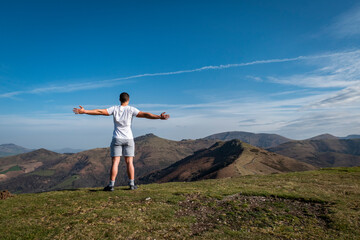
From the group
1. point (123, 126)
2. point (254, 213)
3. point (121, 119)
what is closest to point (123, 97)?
point (121, 119)

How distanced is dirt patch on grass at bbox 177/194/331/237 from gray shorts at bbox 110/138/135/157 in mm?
3360

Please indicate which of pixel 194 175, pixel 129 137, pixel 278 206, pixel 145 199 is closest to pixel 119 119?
pixel 129 137

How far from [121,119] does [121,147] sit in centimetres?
132

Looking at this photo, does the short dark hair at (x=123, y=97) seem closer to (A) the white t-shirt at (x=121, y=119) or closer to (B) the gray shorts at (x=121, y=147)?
(A) the white t-shirt at (x=121, y=119)

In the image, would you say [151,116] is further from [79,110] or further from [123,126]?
[79,110]

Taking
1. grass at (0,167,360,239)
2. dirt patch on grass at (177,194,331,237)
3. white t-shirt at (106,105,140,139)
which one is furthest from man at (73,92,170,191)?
dirt patch on grass at (177,194,331,237)

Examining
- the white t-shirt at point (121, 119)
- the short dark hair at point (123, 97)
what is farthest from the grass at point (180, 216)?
the short dark hair at point (123, 97)

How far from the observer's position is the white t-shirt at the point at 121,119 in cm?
967

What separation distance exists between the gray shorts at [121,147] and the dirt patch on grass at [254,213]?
11.0 ft

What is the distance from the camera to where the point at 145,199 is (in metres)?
8.98

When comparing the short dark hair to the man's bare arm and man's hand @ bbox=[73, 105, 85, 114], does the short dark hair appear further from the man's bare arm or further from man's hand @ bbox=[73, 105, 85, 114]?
man's hand @ bbox=[73, 105, 85, 114]

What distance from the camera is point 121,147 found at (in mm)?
9859

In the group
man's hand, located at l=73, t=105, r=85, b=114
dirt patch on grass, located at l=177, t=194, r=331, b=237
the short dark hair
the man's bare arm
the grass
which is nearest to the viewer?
the grass

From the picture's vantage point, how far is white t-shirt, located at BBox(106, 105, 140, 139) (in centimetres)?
967
